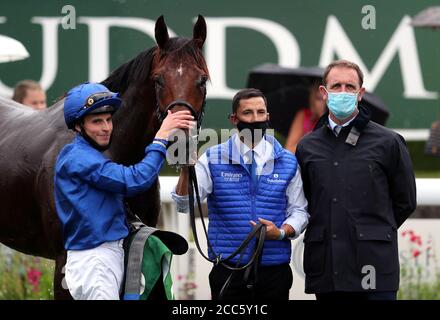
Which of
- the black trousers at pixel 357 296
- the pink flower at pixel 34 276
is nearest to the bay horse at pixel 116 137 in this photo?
the black trousers at pixel 357 296

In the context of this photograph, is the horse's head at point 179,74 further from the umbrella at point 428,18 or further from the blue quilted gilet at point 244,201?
the umbrella at point 428,18

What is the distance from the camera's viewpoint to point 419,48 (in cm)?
1028

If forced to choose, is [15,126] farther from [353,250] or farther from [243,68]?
[243,68]

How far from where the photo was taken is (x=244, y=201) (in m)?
5.16

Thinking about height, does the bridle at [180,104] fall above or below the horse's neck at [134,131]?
above

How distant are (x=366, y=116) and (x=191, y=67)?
0.89 m

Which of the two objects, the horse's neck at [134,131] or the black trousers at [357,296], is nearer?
the black trousers at [357,296]

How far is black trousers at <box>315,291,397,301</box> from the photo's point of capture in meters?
5.00

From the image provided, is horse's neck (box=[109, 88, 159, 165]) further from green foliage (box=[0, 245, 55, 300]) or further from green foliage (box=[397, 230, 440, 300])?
green foliage (box=[397, 230, 440, 300])

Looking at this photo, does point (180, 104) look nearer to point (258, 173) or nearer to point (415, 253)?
point (258, 173)

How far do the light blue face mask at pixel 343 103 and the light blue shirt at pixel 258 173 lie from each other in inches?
13.9

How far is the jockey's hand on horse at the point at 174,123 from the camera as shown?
4.66 meters

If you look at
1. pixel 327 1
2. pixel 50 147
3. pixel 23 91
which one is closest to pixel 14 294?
pixel 23 91
